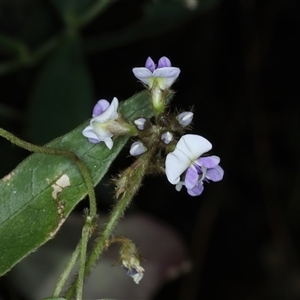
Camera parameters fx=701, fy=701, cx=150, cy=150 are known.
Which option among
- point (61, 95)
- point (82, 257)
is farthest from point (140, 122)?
point (61, 95)

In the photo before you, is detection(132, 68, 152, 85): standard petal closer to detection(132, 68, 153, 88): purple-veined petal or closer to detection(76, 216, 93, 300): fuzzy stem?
detection(132, 68, 153, 88): purple-veined petal

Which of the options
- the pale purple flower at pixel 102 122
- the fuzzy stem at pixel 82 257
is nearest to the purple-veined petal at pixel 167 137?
the pale purple flower at pixel 102 122

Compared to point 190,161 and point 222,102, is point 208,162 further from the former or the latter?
point 222,102

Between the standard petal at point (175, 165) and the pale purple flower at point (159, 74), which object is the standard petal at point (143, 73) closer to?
the pale purple flower at point (159, 74)

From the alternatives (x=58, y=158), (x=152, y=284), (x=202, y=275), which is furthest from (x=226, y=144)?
(x=58, y=158)

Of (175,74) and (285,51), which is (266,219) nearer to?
(285,51)

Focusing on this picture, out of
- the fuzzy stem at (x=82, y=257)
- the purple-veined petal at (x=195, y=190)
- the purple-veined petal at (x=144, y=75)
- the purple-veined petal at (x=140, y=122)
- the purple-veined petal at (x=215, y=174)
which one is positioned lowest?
the fuzzy stem at (x=82, y=257)
